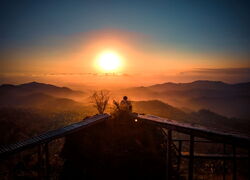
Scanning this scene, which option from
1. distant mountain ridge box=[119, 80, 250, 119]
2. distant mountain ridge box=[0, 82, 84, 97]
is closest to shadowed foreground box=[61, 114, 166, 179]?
distant mountain ridge box=[119, 80, 250, 119]

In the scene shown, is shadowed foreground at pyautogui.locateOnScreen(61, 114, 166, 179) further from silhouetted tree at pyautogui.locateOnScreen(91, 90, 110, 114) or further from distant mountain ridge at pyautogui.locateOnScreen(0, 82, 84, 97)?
distant mountain ridge at pyautogui.locateOnScreen(0, 82, 84, 97)

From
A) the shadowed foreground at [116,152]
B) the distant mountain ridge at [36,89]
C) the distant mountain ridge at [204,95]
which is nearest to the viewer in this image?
the shadowed foreground at [116,152]

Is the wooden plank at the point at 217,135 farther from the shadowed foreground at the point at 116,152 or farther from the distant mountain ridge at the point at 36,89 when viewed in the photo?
the distant mountain ridge at the point at 36,89

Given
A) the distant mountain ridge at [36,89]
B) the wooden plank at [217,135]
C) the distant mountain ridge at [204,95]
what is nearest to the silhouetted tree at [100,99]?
the wooden plank at [217,135]

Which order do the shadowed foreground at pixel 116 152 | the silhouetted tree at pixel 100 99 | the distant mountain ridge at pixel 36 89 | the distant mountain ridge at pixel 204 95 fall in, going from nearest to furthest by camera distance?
the shadowed foreground at pixel 116 152
the silhouetted tree at pixel 100 99
the distant mountain ridge at pixel 204 95
the distant mountain ridge at pixel 36 89

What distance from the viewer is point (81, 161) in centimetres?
1091

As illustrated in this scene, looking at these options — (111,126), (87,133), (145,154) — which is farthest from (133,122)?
(87,133)

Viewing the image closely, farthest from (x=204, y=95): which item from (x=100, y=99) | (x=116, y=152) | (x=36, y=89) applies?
(x=116, y=152)

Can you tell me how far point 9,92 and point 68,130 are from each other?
133 metres

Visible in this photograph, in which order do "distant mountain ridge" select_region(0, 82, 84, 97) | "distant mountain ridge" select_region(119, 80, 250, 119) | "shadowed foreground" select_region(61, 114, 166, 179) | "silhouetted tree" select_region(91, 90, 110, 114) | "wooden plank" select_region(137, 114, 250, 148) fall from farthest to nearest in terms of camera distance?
"distant mountain ridge" select_region(0, 82, 84, 97), "distant mountain ridge" select_region(119, 80, 250, 119), "silhouetted tree" select_region(91, 90, 110, 114), "shadowed foreground" select_region(61, 114, 166, 179), "wooden plank" select_region(137, 114, 250, 148)

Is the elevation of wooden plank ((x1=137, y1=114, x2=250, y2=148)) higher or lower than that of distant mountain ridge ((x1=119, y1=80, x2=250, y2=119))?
higher

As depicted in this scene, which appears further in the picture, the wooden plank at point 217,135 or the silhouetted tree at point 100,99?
the silhouetted tree at point 100,99

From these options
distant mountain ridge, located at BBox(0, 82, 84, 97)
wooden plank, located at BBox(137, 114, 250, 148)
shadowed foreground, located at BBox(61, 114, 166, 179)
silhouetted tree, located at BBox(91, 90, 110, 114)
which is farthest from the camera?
distant mountain ridge, located at BBox(0, 82, 84, 97)

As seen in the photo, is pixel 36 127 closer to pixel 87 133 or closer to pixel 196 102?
pixel 87 133
